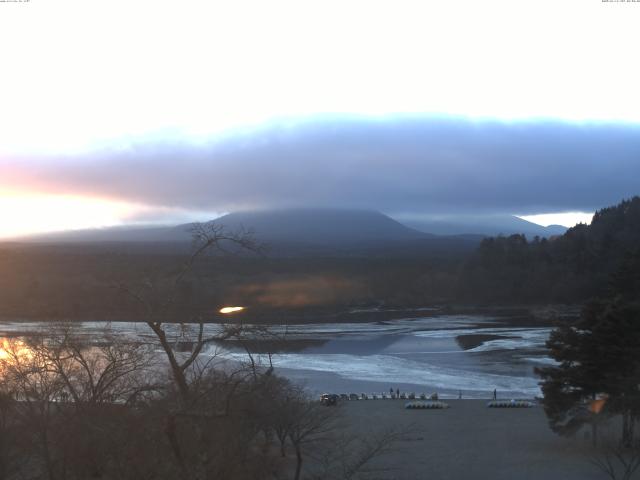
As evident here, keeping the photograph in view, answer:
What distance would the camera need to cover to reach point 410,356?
36.5m

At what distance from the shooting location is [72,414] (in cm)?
849

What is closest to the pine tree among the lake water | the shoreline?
the lake water

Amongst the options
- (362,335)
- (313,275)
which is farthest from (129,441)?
(313,275)

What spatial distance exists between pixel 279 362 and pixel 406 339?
11961 millimetres

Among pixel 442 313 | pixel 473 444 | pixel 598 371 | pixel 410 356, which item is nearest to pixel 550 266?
pixel 442 313

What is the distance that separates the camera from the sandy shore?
16531 mm

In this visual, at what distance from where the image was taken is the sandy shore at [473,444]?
16531 mm

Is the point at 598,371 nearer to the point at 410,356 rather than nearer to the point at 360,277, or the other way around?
the point at 410,356

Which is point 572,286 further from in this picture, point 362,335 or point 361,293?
point 362,335

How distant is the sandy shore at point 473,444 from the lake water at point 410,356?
3453mm

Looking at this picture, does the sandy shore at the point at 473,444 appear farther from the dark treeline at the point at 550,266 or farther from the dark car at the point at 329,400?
the dark treeline at the point at 550,266

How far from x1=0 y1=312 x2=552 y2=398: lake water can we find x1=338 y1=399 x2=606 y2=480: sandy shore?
11.3 feet

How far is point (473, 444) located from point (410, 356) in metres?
16.9

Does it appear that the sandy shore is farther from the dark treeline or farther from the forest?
the dark treeline
